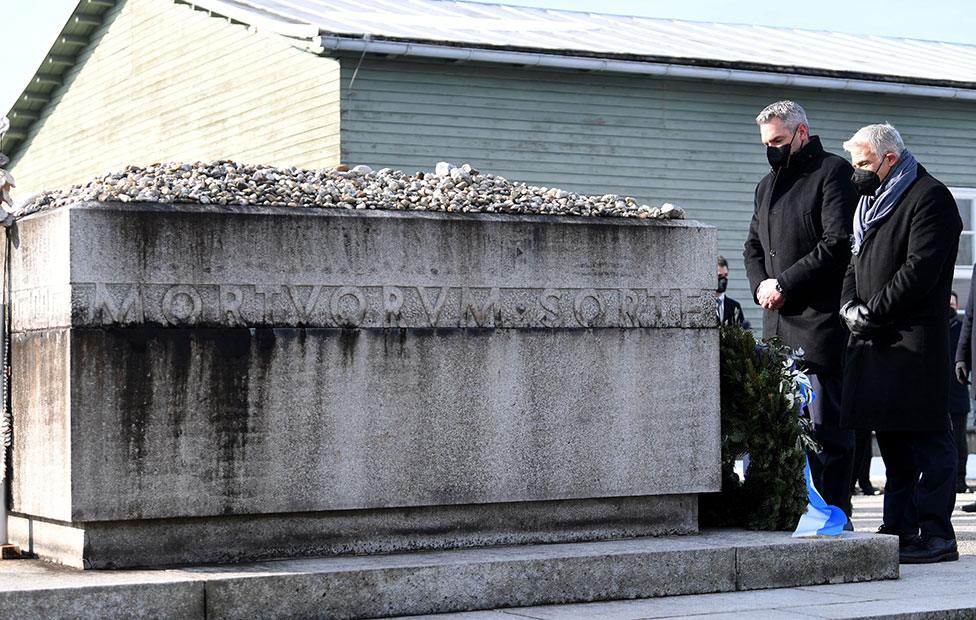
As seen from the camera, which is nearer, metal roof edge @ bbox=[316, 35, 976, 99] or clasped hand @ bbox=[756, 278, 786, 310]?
clasped hand @ bbox=[756, 278, 786, 310]

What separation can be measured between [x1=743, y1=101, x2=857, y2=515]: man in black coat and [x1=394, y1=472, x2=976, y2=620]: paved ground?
2.78 feet

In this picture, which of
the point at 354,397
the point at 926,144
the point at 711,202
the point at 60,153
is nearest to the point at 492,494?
the point at 354,397

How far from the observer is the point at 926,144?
17.9 metres

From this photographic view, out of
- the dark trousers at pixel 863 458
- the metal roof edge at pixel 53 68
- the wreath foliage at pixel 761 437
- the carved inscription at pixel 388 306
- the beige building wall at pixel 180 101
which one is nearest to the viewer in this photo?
the carved inscription at pixel 388 306

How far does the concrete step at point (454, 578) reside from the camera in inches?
194

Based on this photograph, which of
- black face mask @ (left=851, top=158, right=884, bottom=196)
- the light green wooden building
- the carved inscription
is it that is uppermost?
the light green wooden building

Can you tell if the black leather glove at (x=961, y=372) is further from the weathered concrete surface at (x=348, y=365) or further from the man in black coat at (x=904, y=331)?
the weathered concrete surface at (x=348, y=365)

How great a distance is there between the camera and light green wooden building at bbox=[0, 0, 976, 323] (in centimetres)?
1510

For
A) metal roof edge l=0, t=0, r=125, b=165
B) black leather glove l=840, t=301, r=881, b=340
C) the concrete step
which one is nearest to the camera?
the concrete step

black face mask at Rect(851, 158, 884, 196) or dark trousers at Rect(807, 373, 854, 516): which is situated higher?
black face mask at Rect(851, 158, 884, 196)

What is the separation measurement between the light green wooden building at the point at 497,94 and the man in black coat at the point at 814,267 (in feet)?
25.0

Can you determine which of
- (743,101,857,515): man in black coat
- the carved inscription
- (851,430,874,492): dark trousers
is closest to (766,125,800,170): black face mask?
(743,101,857,515): man in black coat

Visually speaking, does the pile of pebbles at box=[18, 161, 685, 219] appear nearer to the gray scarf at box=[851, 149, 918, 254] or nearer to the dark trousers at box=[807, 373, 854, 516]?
the gray scarf at box=[851, 149, 918, 254]

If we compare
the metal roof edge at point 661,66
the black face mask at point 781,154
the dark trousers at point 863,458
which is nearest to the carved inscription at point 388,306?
the black face mask at point 781,154
